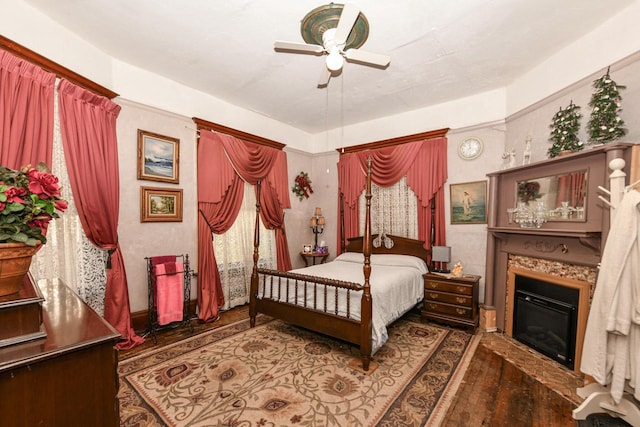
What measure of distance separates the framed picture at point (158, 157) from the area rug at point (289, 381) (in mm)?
2072

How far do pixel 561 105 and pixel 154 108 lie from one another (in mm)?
4795

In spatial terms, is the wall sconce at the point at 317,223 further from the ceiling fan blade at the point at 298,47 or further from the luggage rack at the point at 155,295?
the ceiling fan blade at the point at 298,47

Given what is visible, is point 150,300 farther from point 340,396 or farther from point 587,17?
point 587,17

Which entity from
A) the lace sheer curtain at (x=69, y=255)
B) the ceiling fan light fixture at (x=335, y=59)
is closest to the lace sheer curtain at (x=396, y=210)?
the ceiling fan light fixture at (x=335, y=59)

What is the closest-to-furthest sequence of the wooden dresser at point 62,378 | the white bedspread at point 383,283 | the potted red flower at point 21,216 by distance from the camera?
the wooden dresser at point 62,378
the potted red flower at point 21,216
the white bedspread at point 383,283

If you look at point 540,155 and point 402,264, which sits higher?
point 540,155

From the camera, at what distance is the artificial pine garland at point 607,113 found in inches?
91.4

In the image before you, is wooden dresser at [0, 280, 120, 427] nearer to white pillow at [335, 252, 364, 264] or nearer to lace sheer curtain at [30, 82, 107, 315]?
lace sheer curtain at [30, 82, 107, 315]

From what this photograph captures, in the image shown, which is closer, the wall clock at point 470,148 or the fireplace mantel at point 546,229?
the fireplace mantel at point 546,229

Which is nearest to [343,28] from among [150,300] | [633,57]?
[633,57]

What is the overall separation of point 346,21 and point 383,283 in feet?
8.27

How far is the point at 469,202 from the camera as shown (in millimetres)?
4105

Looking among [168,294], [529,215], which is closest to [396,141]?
[529,215]

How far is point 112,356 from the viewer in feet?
3.69
